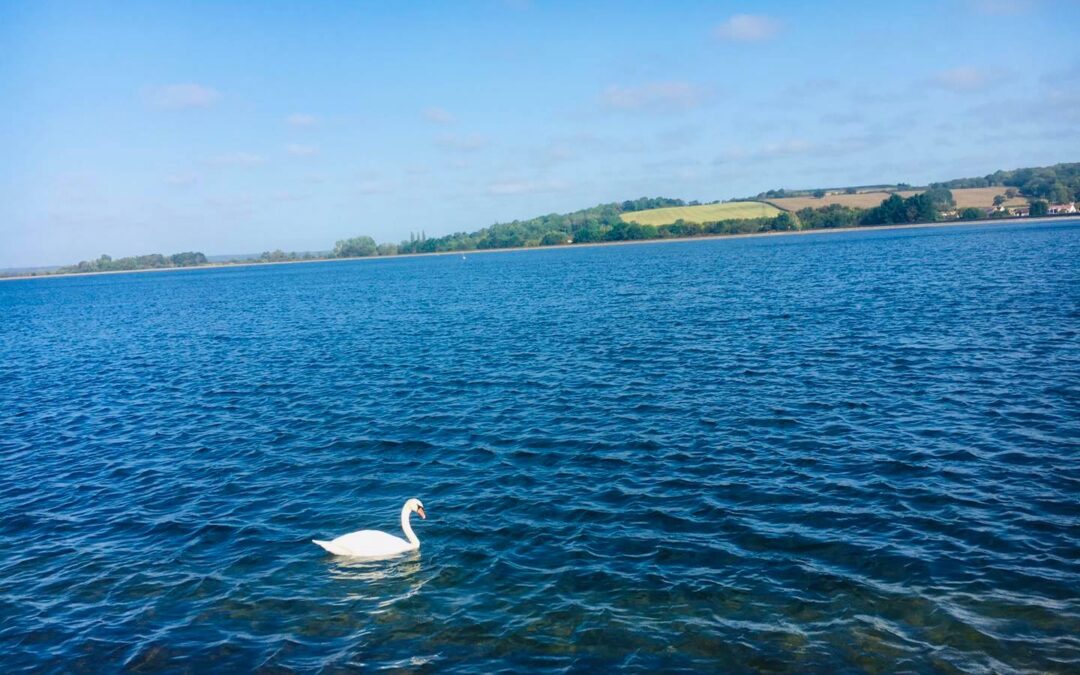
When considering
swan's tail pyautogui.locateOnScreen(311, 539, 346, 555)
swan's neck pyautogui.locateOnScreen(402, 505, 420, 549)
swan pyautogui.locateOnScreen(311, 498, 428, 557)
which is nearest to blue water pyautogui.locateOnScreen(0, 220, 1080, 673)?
swan's neck pyautogui.locateOnScreen(402, 505, 420, 549)

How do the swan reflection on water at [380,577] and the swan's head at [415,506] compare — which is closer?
the swan reflection on water at [380,577]

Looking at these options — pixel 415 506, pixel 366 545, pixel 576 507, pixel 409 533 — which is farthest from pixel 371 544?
pixel 576 507

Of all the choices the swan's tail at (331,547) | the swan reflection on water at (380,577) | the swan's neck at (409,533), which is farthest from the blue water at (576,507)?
the swan's tail at (331,547)

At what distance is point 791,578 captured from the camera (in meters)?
12.1

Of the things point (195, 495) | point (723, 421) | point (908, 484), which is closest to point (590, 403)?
point (723, 421)

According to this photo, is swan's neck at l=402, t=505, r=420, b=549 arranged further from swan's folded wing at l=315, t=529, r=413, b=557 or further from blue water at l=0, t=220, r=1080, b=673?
Result: blue water at l=0, t=220, r=1080, b=673

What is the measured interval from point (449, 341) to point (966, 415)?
91.9 ft

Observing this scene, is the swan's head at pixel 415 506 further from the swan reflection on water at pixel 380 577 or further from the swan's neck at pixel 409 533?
the swan reflection on water at pixel 380 577

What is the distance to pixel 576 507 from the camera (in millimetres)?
15578

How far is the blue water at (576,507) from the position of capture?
424 inches

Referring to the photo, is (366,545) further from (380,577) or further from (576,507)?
(576,507)

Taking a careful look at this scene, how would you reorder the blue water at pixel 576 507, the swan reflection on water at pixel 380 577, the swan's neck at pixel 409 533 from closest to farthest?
1. the blue water at pixel 576 507
2. the swan reflection on water at pixel 380 577
3. the swan's neck at pixel 409 533

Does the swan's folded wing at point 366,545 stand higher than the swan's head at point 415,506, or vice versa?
the swan's head at point 415,506

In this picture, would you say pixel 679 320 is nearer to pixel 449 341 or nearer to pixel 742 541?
pixel 449 341
